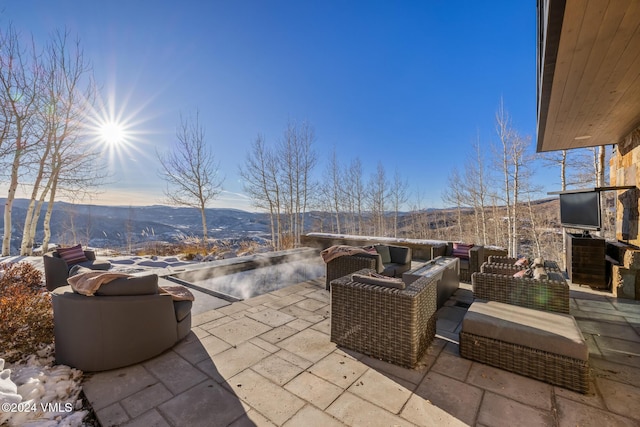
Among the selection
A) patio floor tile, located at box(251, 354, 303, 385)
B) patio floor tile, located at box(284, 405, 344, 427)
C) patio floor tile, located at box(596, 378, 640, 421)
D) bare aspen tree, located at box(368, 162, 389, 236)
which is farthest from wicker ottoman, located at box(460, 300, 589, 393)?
bare aspen tree, located at box(368, 162, 389, 236)

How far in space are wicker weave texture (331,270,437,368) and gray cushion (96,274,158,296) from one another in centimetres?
167

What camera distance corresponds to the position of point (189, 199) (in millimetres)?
10875

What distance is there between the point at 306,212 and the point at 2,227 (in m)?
11.0

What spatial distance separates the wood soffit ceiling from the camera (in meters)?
1.94

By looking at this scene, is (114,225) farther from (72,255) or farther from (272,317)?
(272,317)

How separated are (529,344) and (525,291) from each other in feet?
2.40

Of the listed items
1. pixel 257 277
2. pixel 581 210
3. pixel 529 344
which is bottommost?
pixel 257 277

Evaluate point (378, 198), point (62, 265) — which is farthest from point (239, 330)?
point (378, 198)

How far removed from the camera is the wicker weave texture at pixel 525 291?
2396 mm

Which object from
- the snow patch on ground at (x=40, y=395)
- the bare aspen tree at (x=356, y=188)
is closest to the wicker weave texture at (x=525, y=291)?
the snow patch on ground at (x=40, y=395)

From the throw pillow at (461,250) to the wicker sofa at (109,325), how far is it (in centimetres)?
507

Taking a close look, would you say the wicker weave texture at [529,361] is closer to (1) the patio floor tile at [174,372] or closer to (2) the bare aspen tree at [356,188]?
(1) the patio floor tile at [174,372]

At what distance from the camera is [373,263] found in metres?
3.83

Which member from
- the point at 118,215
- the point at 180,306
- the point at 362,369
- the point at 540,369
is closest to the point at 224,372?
the point at 180,306
